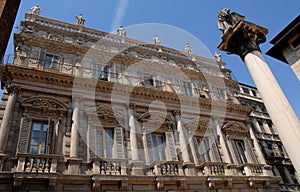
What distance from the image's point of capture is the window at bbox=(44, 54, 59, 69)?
1386 cm

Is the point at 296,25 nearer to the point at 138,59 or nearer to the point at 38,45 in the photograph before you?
the point at 138,59

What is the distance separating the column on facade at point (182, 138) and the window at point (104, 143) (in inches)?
165

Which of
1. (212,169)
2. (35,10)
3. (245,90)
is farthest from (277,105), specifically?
(245,90)

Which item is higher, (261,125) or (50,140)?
(261,125)

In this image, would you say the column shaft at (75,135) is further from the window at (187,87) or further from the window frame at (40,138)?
the window at (187,87)

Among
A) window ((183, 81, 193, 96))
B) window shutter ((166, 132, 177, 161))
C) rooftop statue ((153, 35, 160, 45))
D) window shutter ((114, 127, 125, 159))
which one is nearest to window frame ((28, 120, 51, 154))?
window shutter ((114, 127, 125, 159))

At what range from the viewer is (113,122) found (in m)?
12.9

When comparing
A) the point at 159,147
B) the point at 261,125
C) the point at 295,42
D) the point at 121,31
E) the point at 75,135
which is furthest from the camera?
the point at 261,125

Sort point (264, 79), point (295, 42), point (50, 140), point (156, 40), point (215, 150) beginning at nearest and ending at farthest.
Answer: point (264, 79)
point (50, 140)
point (295, 42)
point (215, 150)
point (156, 40)

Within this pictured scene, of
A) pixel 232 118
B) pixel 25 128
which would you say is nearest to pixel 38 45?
pixel 25 128

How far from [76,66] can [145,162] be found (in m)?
7.40

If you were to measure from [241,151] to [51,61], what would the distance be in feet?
46.0

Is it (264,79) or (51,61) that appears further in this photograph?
(51,61)

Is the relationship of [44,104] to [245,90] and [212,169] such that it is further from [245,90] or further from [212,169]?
[245,90]
